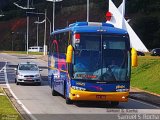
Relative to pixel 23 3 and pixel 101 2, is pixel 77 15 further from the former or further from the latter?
pixel 23 3

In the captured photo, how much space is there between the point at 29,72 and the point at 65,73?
1195cm

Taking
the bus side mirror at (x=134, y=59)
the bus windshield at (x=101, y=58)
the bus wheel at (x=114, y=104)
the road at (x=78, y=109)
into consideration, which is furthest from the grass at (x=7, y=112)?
the bus side mirror at (x=134, y=59)

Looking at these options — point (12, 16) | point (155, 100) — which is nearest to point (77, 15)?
point (12, 16)

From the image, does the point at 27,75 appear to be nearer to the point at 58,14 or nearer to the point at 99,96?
the point at 99,96

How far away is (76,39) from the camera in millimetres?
21422

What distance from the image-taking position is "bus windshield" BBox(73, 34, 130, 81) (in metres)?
21.1

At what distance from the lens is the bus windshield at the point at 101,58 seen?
21.1 m

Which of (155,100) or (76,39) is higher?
(76,39)

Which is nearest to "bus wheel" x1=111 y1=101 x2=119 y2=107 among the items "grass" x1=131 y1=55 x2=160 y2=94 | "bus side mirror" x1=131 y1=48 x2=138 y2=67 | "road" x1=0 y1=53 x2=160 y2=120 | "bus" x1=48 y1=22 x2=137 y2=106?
"road" x1=0 y1=53 x2=160 y2=120

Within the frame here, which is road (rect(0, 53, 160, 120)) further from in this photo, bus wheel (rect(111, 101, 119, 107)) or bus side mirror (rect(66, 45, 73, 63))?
bus side mirror (rect(66, 45, 73, 63))

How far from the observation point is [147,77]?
115 feet

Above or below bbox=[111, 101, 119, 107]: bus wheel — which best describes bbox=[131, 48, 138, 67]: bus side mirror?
above

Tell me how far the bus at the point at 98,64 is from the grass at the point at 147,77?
873 cm

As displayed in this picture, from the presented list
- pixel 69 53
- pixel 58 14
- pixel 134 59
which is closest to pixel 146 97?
pixel 134 59
